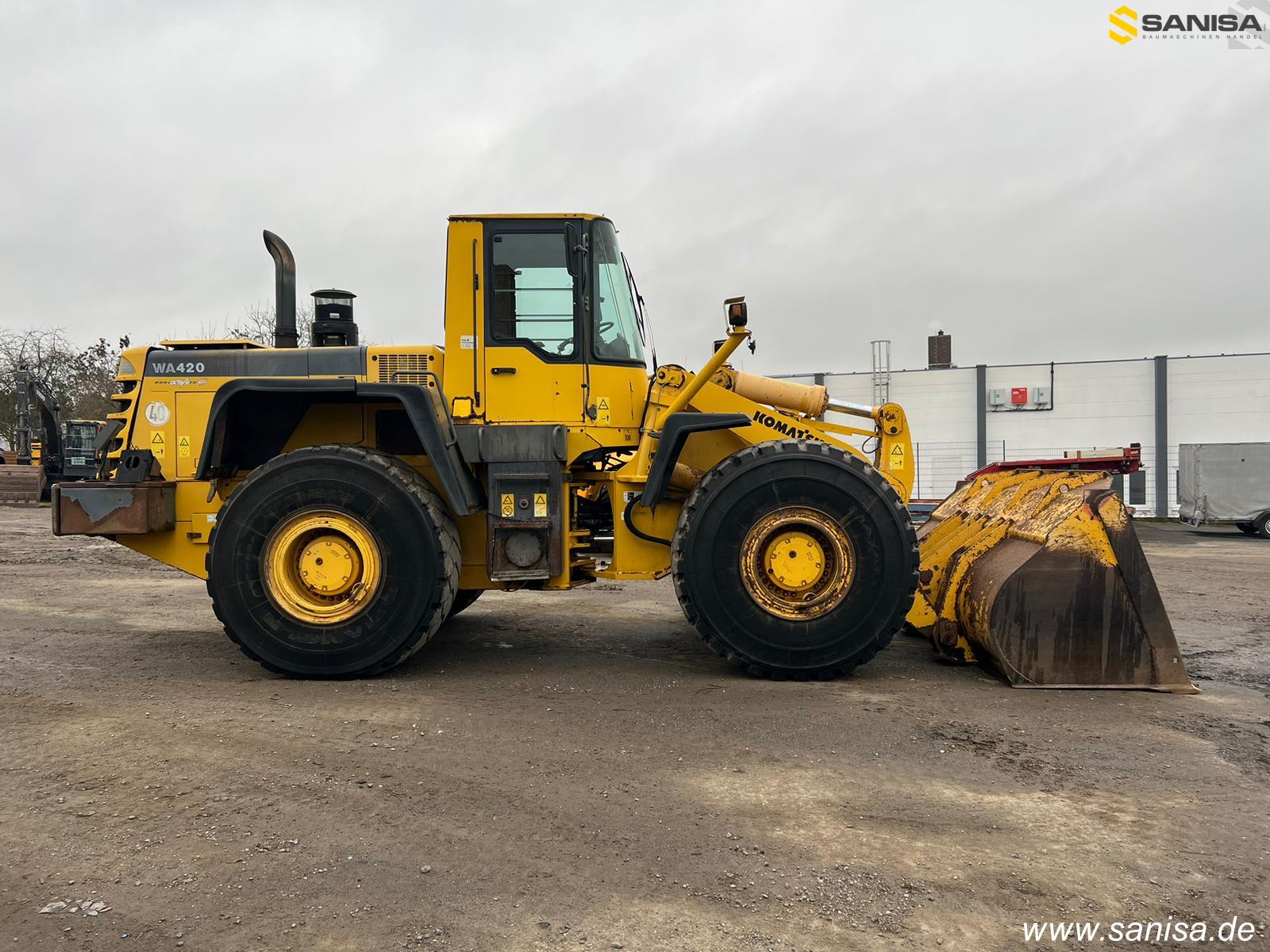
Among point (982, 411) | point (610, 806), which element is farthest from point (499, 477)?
point (982, 411)

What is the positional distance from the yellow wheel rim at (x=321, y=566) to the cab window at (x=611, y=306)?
2.00 metres

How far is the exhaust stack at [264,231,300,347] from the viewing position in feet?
20.5

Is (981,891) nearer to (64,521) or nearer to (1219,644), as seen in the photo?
(1219,644)

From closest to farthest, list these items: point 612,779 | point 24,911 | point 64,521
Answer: point 24,911 < point 612,779 < point 64,521

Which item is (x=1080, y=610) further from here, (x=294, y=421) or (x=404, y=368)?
(x=294, y=421)

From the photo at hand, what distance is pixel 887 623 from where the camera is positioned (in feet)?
17.0

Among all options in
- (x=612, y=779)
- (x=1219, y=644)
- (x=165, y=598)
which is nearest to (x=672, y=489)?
(x=612, y=779)

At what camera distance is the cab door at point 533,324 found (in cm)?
564

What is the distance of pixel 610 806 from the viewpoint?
3.34 metres

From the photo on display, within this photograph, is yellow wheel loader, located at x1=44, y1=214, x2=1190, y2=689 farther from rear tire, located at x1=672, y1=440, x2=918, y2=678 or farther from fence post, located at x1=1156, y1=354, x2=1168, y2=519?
fence post, located at x1=1156, y1=354, x2=1168, y2=519

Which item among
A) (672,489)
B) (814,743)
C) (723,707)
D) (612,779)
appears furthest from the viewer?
(672,489)

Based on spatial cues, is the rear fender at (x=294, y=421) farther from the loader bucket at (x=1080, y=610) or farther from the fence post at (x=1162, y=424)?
the fence post at (x=1162, y=424)

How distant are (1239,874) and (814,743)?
1.73 meters

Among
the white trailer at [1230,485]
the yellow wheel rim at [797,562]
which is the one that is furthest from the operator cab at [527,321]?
the white trailer at [1230,485]
